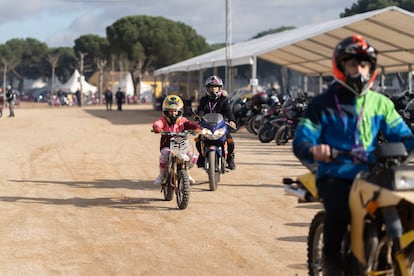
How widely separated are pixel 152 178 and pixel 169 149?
2.80 metres

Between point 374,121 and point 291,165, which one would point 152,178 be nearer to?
point 291,165

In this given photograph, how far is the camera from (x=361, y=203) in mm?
4121

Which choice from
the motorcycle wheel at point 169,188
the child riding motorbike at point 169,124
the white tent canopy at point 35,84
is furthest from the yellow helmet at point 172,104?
the white tent canopy at point 35,84

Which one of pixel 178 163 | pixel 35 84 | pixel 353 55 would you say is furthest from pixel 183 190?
pixel 35 84

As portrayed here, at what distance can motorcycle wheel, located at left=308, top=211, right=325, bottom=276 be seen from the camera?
4703 mm

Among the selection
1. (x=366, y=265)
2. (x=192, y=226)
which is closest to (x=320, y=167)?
(x=366, y=265)

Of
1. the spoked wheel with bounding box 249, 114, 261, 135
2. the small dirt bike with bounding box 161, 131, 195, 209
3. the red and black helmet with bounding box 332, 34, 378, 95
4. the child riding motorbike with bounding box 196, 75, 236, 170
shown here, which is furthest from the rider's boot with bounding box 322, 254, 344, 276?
the spoked wheel with bounding box 249, 114, 261, 135

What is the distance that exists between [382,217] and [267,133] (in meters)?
15.4

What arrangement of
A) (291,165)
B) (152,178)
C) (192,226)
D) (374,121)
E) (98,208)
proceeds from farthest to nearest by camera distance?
(291,165), (152,178), (98,208), (192,226), (374,121)

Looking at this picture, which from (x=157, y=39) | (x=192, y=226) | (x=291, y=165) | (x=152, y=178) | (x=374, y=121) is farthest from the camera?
(x=157, y=39)

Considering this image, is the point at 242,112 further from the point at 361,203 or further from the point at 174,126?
the point at 361,203

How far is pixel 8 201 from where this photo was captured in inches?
391

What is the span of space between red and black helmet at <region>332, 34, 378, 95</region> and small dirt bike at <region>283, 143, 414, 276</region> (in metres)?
0.44

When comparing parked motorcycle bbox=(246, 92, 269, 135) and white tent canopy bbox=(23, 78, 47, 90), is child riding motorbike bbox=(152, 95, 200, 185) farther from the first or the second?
white tent canopy bbox=(23, 78, 47, 90)
